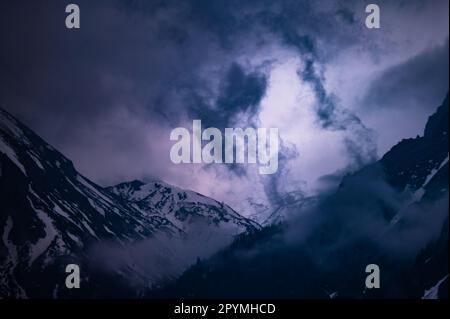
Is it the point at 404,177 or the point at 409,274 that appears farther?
the point at 404,177

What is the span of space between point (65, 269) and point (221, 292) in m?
4.91

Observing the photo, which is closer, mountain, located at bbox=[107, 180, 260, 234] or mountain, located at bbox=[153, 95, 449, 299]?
mountain, located at bbox=[153, 95, 449, 299]

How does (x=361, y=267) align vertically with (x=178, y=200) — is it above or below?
below

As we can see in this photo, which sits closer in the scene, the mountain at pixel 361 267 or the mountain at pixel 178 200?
the mountain at pixel 361 267

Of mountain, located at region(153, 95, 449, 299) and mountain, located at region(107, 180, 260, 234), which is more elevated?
mountain, located at region(107, 180, 260, 234)

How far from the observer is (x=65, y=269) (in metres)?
15.3

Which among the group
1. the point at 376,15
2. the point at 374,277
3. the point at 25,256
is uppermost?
the point at 376,15

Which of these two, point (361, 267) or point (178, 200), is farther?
point (178, 200)

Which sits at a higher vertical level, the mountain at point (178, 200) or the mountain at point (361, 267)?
the mountain at point (178, 200)

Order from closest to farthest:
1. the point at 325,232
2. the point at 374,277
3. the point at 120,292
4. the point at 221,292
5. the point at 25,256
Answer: the point at 374,277, the point at 221,292, the point at 120,292, the point at 25,256, the point at 325,232
